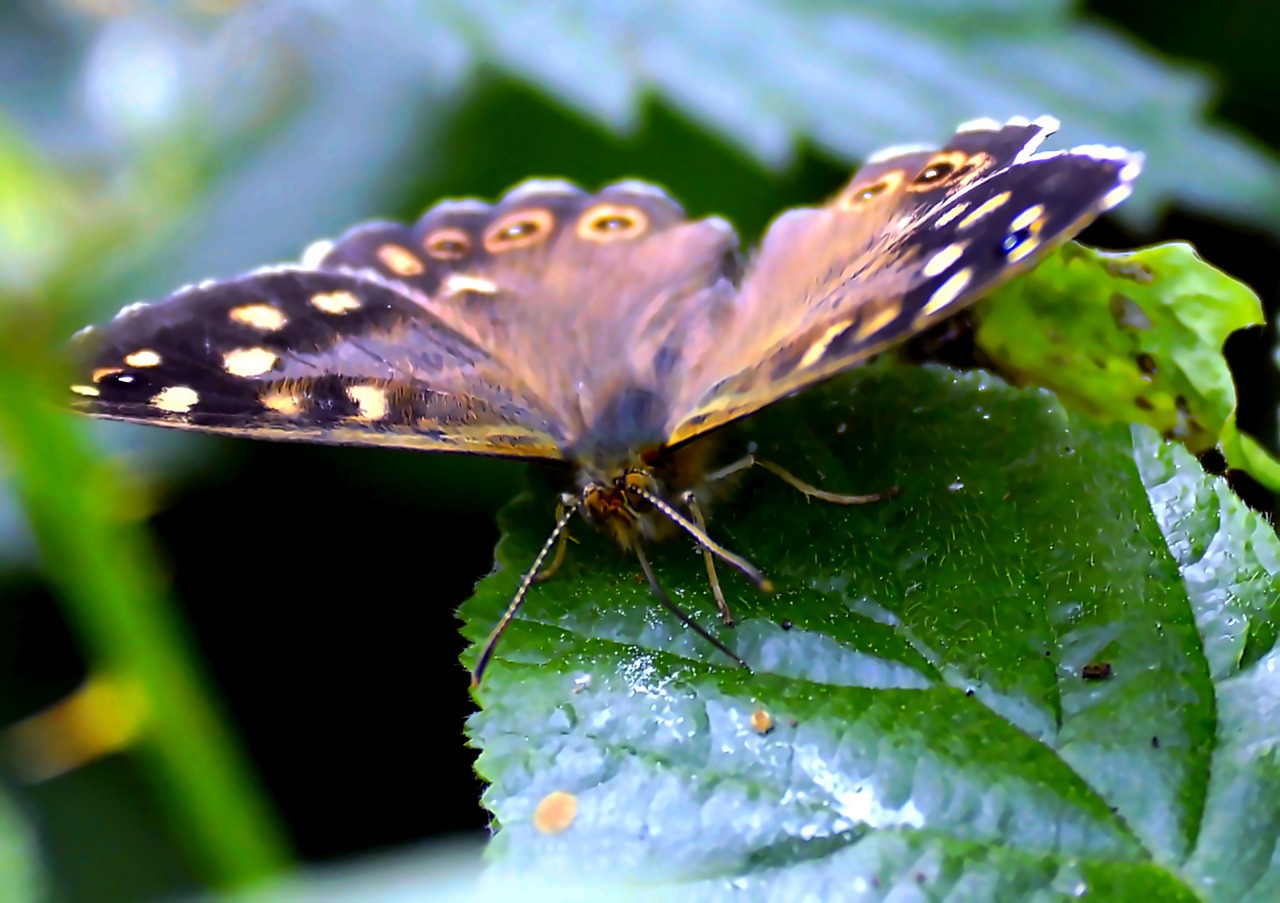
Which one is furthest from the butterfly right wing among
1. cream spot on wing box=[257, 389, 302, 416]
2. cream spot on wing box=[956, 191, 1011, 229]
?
cream spot on wing box=[956, 191, 1011, 229]

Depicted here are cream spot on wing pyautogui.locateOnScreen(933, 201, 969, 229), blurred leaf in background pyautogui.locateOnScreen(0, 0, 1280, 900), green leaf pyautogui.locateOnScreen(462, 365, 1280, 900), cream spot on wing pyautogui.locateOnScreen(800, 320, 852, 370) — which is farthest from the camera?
blurred leaf in background pyautogui.locateOnScreen(0, 0, 1280, 900)

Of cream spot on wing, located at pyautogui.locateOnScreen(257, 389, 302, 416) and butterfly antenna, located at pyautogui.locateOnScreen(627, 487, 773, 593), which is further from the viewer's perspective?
cream spot on wing, located at pyautogui.locateOnScreen(257, 389, 302, 416)

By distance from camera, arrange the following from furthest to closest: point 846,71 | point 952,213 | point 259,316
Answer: point 846,71, point 259,316, point 952,213

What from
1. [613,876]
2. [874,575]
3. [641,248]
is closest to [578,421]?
[641,248]

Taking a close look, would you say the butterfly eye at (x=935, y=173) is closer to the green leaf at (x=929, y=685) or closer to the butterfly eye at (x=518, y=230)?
the green leaf at (x=929, y=685)

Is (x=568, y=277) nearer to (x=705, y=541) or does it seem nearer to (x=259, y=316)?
(x=259, y=316)

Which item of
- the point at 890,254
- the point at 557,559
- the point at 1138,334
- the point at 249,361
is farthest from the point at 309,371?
the point at 1138,334

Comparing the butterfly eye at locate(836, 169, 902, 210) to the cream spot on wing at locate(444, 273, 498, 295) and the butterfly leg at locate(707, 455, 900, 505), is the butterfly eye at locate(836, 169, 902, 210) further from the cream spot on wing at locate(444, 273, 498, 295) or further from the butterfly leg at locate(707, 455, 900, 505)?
the cream spot on wing at locate(444, 273, 498, 295)
